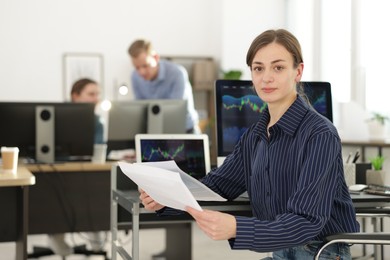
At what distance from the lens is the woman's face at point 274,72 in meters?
1.83

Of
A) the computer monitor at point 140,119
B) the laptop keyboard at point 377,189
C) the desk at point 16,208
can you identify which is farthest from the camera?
the computer monitor at point 140,119

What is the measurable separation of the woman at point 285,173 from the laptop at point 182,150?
0.55m

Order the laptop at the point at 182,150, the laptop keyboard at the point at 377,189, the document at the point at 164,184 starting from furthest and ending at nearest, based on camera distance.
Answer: the laptop at the point at 182,150
the laptop keyboard at the point at 377,189
the document at the point at 164,184

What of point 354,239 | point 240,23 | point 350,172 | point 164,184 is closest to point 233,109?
point 350,172

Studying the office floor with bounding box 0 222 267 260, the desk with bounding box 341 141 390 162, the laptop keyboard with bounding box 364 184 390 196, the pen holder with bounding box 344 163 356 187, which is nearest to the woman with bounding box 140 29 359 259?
the laptop keyboard with bounding box 364 184 390 196

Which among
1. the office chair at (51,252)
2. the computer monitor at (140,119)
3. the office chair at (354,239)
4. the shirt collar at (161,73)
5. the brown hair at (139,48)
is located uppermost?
the brown hair at (139,48)

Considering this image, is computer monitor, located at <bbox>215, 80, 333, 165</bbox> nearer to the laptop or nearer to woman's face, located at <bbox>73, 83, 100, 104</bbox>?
the laptop

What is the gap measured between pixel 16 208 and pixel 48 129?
737 mm

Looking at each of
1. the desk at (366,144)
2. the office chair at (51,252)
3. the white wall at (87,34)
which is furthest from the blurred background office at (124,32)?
the office chair at (51,252)

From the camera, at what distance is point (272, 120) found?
6.41ft

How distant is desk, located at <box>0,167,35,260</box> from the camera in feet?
9.10

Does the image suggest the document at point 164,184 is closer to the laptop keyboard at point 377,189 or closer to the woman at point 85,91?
the laptop keyboard at point 377,189

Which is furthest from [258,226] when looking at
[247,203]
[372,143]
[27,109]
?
[372,143]

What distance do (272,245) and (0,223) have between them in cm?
227
